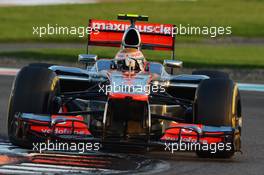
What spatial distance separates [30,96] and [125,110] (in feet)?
3.82

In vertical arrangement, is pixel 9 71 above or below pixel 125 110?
above

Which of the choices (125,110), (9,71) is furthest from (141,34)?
(9,71)

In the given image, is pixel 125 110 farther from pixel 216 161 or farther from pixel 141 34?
pixel 141 34

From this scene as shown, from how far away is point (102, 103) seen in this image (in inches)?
436

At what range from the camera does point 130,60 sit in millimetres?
11758

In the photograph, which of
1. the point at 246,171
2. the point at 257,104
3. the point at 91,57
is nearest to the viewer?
the point at 246,171

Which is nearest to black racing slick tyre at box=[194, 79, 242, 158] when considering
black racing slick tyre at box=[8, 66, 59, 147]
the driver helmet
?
the driver helmet

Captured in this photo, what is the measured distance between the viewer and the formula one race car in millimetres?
10312

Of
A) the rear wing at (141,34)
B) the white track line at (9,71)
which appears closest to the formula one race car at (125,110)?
the rear wing at (141,34)

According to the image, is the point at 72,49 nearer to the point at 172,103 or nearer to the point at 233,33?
the point at 233,33

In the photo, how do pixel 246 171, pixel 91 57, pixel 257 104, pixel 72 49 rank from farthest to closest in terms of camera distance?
1. pixel 72 49
2. pixel 257 104
3. pixel 91 57
4. pixel 246 171

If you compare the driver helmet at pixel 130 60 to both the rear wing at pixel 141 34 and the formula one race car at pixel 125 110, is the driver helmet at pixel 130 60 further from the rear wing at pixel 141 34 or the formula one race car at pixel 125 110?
the rear wing at pixel 141 34

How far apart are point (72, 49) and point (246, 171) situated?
1701cm

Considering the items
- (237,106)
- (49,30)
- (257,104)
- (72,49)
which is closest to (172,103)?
(237,106)
